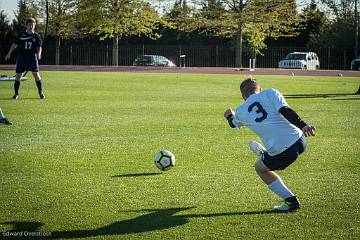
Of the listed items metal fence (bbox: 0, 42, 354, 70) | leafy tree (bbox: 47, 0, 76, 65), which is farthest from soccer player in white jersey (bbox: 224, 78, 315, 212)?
leafy tree (bbox: 47, 0, 76, 65)

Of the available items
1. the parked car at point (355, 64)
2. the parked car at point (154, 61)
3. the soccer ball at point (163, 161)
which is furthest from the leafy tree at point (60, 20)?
the soccer ball at point (163, 161)

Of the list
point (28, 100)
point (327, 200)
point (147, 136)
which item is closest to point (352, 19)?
point (28, 100)

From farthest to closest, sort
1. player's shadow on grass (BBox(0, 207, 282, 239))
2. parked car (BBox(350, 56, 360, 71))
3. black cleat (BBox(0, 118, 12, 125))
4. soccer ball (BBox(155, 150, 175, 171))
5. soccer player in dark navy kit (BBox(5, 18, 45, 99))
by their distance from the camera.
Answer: parked car (BBox(350, 56, 360, 71))
soccer player in dark navy kit (BBox(5, 18, 45, 99))
black cleat (BBox(0, 118, 12, 125))
soccer ball (BBox(155, 150, 175, 171))
player's shadow on grass (BBox(0, 207, 282, 239))

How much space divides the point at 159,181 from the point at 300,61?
1719 inches

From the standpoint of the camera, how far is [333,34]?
5769cm

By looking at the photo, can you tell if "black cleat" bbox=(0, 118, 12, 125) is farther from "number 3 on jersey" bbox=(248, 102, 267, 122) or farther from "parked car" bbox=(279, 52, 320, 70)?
"parked car" bbox=(279, 52, 320, 70)

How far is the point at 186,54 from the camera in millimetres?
55656

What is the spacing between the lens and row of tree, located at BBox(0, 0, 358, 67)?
52.3 meters

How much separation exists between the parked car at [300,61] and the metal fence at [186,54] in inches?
174

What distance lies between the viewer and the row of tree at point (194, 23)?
2058 inches

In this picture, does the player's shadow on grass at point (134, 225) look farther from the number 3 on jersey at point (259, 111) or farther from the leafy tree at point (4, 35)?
the leafy tree at point (4, 35)

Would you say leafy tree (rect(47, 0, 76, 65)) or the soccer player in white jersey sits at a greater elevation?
leafy tree (rect(47, 0, 76, 65))

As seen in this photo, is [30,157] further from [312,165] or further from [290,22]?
[290,22]

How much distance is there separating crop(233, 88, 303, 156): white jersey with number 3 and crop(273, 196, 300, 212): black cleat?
0.56 meters
